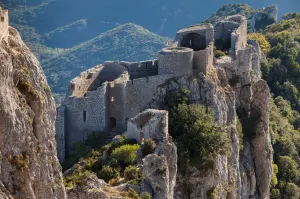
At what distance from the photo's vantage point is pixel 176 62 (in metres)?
35.2

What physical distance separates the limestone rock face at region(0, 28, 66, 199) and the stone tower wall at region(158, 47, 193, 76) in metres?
18.9

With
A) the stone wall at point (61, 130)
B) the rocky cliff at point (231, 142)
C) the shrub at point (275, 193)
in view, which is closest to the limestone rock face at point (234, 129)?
the rocky cliff at point (231, 142)

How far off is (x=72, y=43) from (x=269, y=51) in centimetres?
4001

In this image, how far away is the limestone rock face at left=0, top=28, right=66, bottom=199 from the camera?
1440 centimetres

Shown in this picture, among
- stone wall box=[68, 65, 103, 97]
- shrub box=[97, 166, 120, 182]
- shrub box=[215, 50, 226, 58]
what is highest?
shrub box=[215, 50, 226, 58]

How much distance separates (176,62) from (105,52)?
55.5 metres

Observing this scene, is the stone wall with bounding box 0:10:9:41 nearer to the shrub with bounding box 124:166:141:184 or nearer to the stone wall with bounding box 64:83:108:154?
the shrub with bounding box 124:166:141:184

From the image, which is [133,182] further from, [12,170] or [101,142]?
[12,170]

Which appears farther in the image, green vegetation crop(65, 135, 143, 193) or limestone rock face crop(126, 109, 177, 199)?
green vegetation crop(65, 135, 143, 193)

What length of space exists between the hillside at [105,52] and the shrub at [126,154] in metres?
46.2

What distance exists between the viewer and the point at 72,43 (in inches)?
4156

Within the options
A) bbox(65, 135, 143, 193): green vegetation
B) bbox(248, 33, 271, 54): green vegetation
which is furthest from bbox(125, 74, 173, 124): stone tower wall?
bbox(248, 33, 271, 54): green vegetation

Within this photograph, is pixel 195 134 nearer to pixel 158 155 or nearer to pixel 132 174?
pixel 158 155

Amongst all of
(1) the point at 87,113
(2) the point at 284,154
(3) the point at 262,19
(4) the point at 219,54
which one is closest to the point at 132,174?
(1) the point at 87,113
